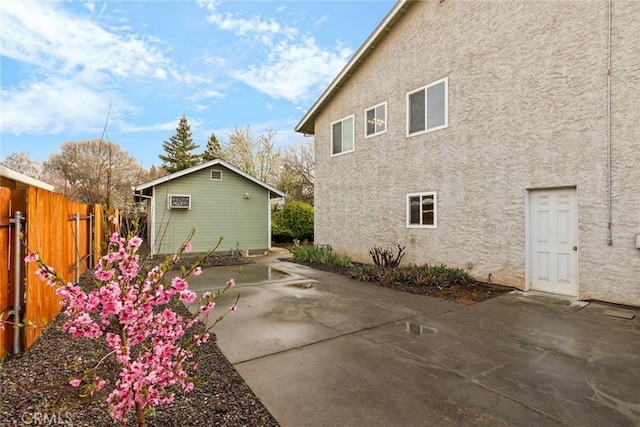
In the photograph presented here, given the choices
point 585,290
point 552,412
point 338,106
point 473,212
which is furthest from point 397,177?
point 552,412

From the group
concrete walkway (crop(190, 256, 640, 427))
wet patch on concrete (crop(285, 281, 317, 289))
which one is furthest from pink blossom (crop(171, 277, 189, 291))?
wet patch on concrete (crop(285, 281, 317, 289))

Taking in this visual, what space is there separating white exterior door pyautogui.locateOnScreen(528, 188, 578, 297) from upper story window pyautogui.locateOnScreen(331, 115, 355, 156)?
19.8 feet

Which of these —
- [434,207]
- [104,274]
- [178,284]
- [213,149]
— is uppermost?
[213,149]

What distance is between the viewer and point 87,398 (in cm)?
260

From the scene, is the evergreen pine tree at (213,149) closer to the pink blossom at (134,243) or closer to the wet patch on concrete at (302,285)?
the wet patch on concrete at (302,285)

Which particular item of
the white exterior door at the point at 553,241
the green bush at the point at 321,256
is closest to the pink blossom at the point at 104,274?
the white exterior door at the point at 553,241

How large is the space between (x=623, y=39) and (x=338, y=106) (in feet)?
25.2

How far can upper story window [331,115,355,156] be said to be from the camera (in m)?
11.2

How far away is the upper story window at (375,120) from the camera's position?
9.87m

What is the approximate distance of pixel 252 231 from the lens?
1439 centimetres

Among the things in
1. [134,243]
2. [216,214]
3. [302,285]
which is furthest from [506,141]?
[216,214]

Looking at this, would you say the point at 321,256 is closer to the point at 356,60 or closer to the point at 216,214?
the point at 216,214

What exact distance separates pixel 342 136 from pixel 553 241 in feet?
23.8

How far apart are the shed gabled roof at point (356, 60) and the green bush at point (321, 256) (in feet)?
17.0
